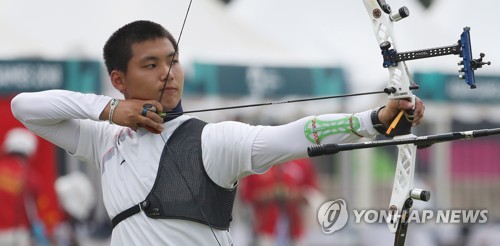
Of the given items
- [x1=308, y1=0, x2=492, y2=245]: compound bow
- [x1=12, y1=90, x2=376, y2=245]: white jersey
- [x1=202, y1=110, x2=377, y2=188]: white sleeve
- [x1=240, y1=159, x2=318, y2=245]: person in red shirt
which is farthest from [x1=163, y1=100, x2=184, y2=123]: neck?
[x1=240, y1=159, x2=318, y2=245]: person in red shirt

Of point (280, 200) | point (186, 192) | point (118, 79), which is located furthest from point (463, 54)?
point (280, 200)

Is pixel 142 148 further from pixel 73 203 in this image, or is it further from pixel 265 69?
pixel 265 69

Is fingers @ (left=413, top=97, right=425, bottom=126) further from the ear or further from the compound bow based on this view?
the ear

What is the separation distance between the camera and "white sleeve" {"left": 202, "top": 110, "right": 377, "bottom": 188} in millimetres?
3355

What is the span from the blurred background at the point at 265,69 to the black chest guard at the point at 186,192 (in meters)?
5.35

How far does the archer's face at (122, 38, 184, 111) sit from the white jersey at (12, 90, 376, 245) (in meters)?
0.10

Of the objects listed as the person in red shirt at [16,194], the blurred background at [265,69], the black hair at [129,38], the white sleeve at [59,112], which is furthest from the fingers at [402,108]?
the person in red shirt at [16,194]

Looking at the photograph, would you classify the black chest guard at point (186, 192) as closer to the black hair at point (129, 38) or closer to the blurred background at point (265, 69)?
the black hair at point (129, 38)

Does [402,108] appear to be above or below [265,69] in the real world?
below

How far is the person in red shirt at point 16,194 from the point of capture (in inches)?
368

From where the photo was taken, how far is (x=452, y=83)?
10.5 meters

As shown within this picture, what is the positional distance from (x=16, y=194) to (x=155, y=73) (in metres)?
5.90

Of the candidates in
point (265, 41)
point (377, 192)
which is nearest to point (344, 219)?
point (265, 41)

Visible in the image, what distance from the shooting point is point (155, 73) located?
372 centimetres
